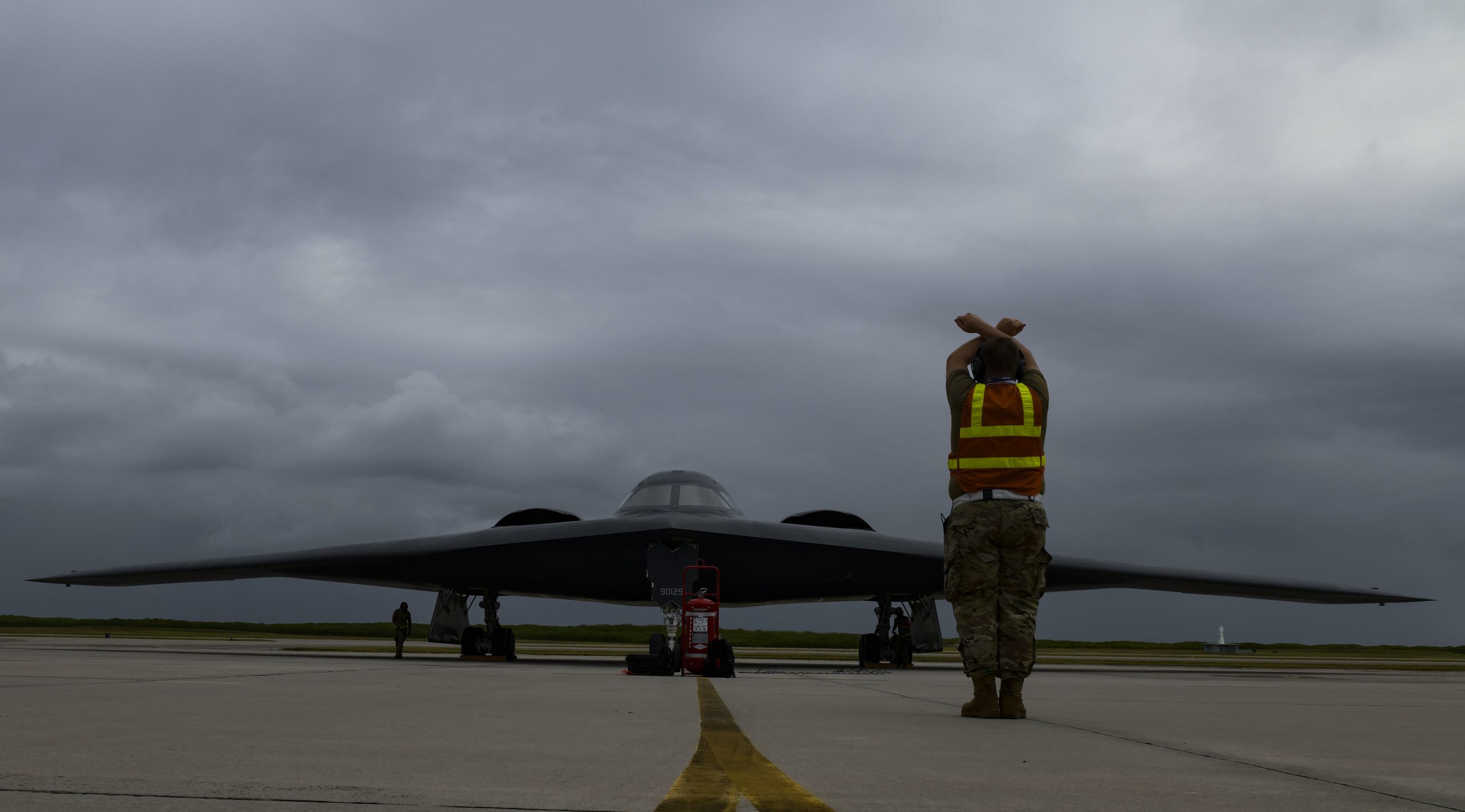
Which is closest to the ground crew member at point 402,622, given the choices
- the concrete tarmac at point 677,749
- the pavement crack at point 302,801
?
the concrete tarmac at point 677,749

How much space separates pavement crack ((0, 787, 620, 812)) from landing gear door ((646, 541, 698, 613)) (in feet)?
44.2

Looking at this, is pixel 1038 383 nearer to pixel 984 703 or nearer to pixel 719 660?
pixel 984 703

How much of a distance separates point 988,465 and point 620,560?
12005 mm

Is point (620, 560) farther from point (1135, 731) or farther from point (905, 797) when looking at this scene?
point (905, 797)

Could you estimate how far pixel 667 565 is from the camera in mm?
16656

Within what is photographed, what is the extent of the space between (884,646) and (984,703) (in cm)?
1332

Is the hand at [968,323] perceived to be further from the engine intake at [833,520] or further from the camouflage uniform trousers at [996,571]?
the engine intake at [833,520]

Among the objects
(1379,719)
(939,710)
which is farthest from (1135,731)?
(1379,719)

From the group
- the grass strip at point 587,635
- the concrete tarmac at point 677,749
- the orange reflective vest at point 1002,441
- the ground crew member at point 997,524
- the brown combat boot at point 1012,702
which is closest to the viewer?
the concrete tarmac at point 677,749

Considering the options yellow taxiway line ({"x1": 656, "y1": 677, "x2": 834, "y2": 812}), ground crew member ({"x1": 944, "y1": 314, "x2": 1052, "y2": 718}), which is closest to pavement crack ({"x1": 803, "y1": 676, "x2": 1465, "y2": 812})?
ground crew member ({"x1": 944, "y1": 314, "x2": 1052, "y2": 718})

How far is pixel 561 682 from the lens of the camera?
31.0 ft

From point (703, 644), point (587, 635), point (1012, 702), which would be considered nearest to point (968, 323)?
point (1012, 702)

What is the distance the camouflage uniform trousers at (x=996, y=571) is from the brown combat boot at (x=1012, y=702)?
0.19 meters

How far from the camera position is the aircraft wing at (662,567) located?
17.2 metres
